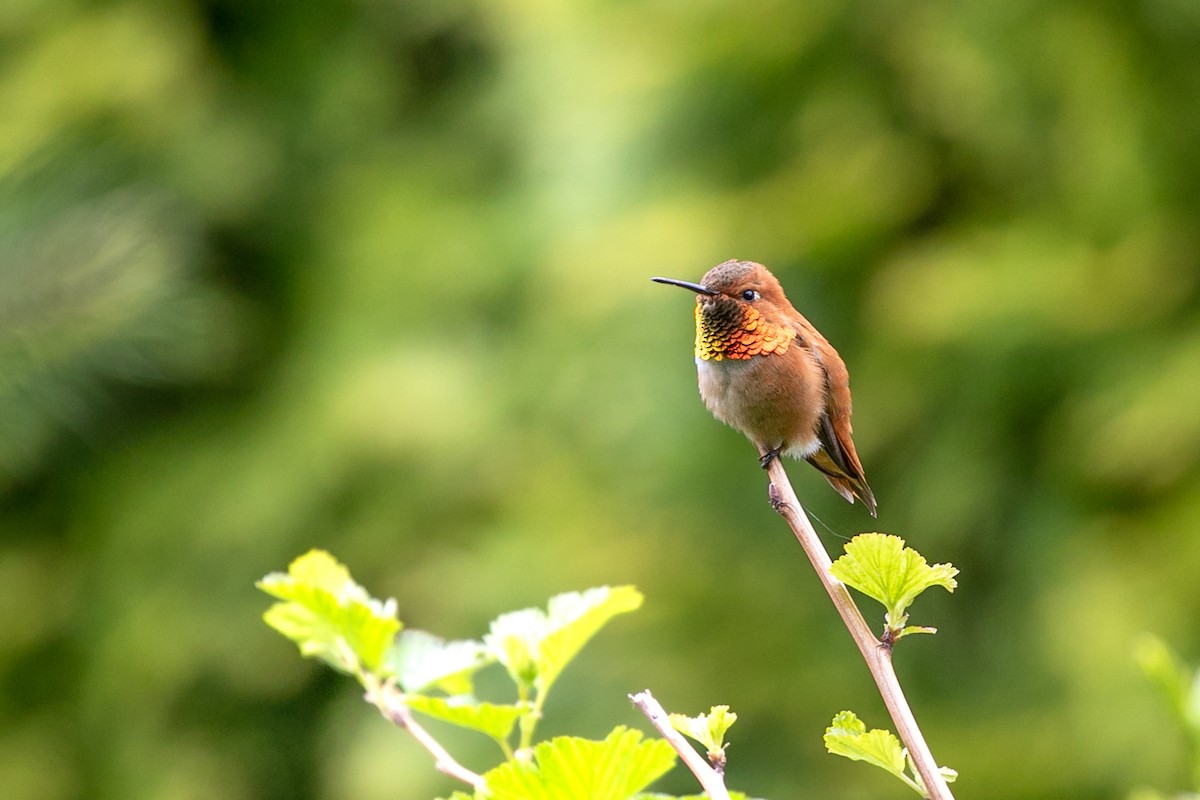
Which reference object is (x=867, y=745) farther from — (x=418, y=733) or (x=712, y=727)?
(x=418, y=733)

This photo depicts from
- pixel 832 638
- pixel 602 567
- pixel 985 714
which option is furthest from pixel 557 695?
pixel 985 714

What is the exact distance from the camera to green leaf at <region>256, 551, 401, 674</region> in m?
0.54

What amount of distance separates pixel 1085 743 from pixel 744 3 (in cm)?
175

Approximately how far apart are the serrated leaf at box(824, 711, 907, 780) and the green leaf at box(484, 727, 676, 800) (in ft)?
0.27

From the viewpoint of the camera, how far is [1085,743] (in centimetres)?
239

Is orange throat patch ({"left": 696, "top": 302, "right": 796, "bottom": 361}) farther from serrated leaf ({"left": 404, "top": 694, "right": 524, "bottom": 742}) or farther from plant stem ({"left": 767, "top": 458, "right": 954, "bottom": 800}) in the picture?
serrated leaf ({"left": 404, "top": 694, "right": 524, "bottom": 742})

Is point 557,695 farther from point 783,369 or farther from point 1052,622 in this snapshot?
point 783,369

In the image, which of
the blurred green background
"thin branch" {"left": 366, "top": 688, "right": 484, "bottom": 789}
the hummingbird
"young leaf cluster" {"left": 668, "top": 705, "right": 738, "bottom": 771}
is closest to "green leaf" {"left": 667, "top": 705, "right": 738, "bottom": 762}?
"young leaf cluster" {"left": 668, "top": 705, "right": 738, "bottom": 771}

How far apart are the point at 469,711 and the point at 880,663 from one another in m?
0.17

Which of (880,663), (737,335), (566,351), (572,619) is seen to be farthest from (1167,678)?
(566,351)

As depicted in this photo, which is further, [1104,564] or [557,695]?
[557,695]

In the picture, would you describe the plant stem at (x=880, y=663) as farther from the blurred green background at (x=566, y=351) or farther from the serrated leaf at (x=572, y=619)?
Answer: the blurred green background at (x=566, y=351)

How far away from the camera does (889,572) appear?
569 mm

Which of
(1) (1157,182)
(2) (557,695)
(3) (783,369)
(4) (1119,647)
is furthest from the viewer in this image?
(2) (557,695)
